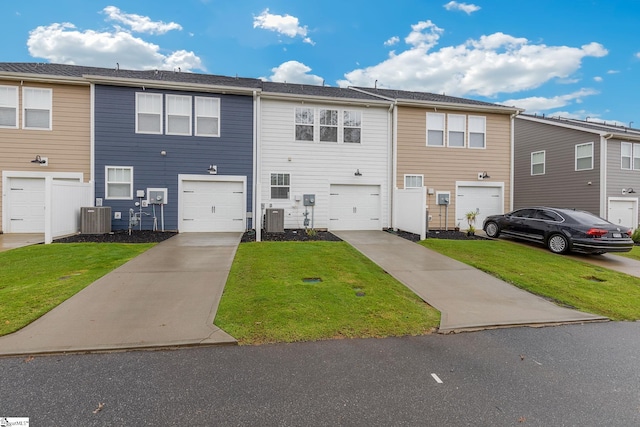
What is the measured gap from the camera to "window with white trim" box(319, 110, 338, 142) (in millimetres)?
12406

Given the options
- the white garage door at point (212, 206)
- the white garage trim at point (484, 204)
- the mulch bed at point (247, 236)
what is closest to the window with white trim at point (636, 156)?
the white garage trim at point (484, 204)

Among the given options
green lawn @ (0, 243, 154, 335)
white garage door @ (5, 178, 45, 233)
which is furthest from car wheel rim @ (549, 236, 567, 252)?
white garage door @ (5, 178, 45, 233)

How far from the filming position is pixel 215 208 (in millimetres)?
11625

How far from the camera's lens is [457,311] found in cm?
456

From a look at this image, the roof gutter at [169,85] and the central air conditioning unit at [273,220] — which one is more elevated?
the roof gutter at [169,85]

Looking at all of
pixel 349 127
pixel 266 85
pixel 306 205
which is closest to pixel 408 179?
pixel 349 127

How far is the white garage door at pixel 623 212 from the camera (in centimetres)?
1391

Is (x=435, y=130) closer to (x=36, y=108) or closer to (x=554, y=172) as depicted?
(x=554, y=172)

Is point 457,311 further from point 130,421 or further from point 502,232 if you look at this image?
point 502,232

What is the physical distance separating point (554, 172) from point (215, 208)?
53.4ft

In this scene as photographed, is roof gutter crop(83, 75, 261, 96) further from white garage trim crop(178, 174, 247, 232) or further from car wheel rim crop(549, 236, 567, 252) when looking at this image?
car wheel rim crop(549, 236, 567, 252)

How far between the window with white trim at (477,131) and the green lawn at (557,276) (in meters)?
5.47

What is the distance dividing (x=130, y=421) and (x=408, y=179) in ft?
40.0

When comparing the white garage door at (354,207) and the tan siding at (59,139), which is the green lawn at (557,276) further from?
the tan siding at (59,139)
